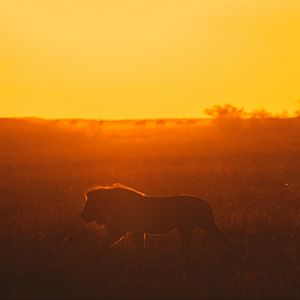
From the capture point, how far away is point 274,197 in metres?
17.6

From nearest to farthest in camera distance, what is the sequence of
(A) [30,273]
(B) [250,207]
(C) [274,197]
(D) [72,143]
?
(A) [30,273]
(B) [250,207]
(C) [274,197]
(D) [72,143]

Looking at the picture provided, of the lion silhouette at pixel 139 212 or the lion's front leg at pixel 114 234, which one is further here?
the lion's front leg at pixel 114 234

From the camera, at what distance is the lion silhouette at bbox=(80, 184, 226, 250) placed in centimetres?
1087

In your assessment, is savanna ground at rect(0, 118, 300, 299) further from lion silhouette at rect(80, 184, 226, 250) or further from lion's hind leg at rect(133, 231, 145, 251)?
lion silhouette at rect(80, 184, 226, 250)

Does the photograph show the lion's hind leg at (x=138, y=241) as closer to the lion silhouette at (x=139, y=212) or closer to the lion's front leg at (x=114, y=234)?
the lion silhouette at (x=139, y=212)

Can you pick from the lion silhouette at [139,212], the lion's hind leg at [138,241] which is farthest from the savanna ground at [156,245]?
the lion silhouette at [139,212]

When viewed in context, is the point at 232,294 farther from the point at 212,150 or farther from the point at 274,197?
the point at 212,150

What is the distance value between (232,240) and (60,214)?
4.34 meters

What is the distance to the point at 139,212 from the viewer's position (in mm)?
10867

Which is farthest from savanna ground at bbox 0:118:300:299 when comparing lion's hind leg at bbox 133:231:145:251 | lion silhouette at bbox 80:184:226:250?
lion silhouette at bbox 80:184:226:250

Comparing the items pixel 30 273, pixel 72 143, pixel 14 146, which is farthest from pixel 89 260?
pixel 72 143

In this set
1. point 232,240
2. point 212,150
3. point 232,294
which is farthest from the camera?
point 212,150

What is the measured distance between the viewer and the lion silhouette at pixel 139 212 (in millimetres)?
10867

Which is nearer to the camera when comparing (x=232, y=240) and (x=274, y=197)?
(x=232, y=240)
